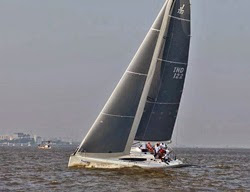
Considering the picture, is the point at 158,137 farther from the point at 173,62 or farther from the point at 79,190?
the point at 79,190

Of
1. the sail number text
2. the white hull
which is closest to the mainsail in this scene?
the sail number text

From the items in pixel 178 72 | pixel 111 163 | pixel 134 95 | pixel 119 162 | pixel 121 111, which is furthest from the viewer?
pixel 178 72

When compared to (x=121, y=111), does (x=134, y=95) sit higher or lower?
higher

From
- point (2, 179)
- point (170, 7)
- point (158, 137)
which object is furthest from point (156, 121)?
point (2, 179)

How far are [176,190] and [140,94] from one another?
430 inches

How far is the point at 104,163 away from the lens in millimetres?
36000

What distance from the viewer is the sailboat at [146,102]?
3619 centimetres

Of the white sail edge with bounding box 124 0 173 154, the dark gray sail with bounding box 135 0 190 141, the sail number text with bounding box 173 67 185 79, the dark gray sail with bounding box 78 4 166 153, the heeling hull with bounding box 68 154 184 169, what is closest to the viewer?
the heeling hull with bounding box 68 154 184 169

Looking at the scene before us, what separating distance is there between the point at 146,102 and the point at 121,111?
10.2 ft

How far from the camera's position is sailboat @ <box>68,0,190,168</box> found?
36188 millimetres

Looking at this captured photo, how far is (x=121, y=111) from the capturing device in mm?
36781

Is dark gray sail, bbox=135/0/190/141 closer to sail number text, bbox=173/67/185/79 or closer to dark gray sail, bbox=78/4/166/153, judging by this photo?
sail number text, bbox=173/67/185/79

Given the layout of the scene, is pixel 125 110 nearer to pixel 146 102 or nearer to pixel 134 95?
pixel 134 95

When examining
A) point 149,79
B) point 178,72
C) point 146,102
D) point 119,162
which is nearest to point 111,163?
point 119,162
